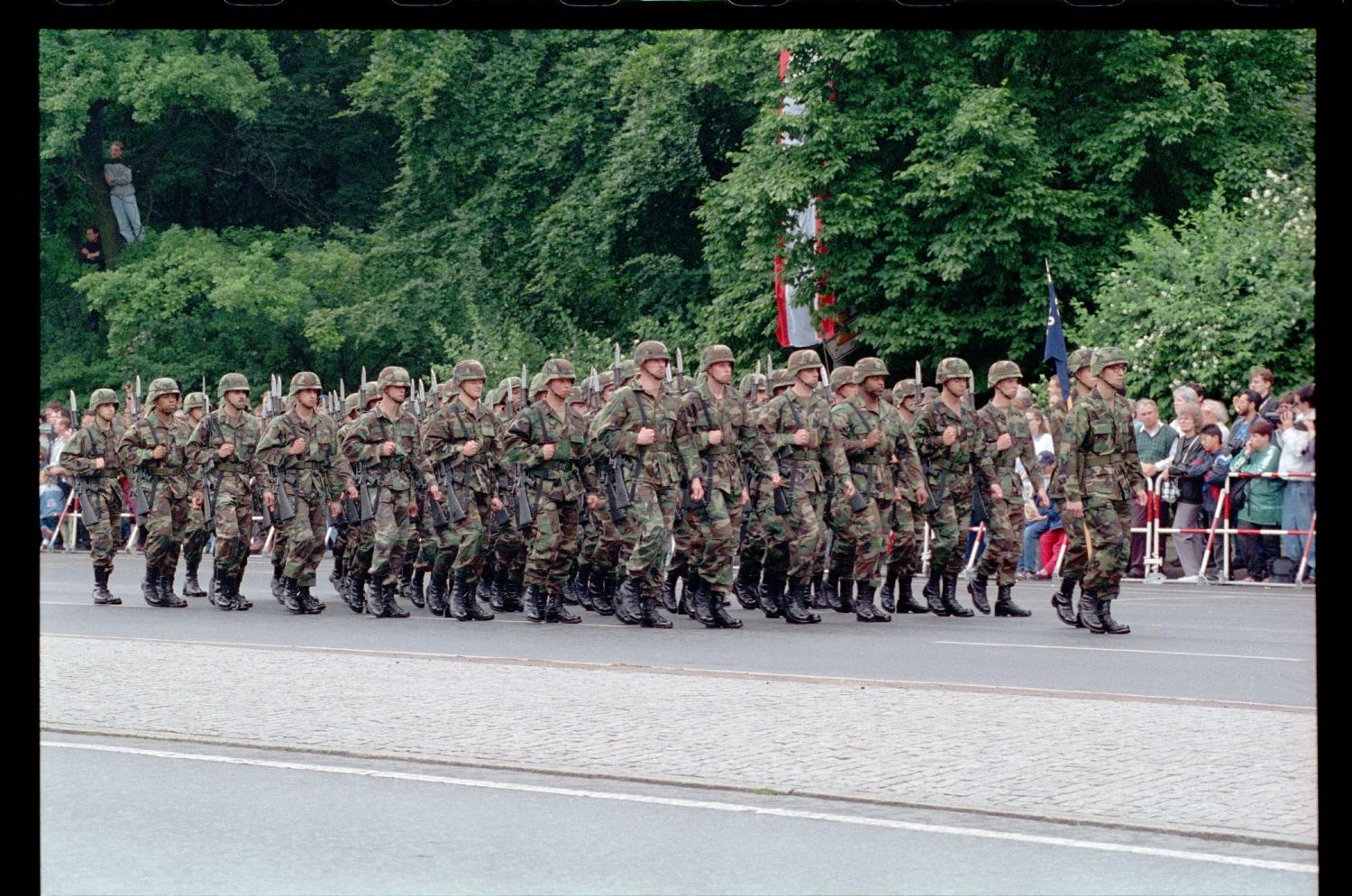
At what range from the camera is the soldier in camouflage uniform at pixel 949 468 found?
17234 millimetres

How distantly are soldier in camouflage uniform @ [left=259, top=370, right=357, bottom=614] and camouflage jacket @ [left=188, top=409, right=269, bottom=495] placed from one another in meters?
0.36

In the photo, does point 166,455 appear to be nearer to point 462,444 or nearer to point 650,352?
point 462,444

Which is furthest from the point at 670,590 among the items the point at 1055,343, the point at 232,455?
the point at 1055,343

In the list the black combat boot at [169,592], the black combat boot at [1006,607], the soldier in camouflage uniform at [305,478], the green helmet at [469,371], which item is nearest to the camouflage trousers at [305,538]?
the soldier in camouflage uniform at [305,478]

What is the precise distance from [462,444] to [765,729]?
7.97 m

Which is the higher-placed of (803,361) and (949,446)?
(803,361)

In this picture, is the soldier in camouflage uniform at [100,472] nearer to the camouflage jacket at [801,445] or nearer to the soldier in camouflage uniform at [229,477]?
the soldier in camouflage uniform at [229,477]

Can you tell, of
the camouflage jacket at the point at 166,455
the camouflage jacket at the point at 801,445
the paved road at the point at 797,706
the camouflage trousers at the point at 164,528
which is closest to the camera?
the paved road at the point at 797,706

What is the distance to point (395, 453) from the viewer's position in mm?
17672

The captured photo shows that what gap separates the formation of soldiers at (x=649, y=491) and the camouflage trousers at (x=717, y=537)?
0.06 ft

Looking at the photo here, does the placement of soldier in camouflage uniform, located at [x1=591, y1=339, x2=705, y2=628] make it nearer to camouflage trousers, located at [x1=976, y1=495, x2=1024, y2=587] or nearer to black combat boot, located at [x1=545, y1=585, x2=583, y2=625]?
black combat boot, located at [x1=545, y1=585, x2=583, y2=625]

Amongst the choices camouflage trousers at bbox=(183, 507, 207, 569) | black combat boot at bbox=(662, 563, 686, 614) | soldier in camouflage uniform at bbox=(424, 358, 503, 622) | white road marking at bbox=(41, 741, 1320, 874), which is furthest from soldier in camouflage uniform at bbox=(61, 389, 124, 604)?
white road marking at bbox=(41, 741, 1320, 874)
